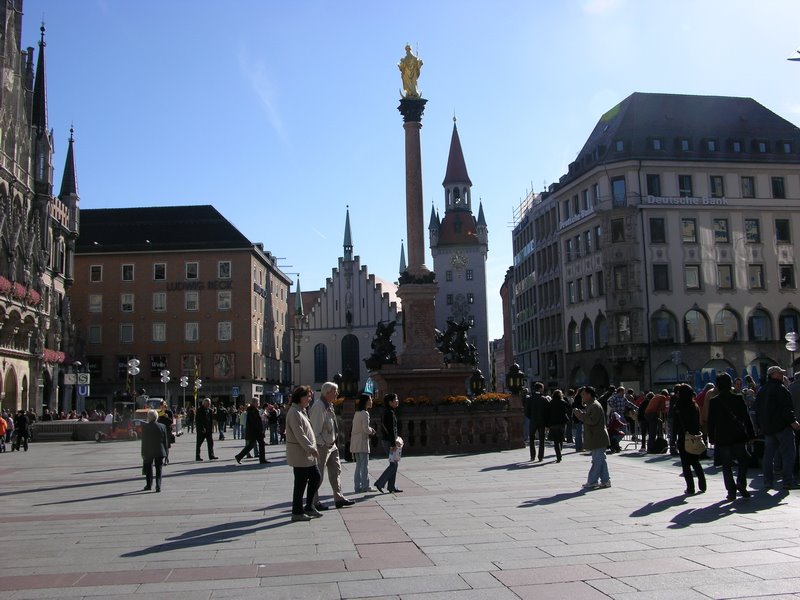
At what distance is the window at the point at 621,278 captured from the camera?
5272 centimetres

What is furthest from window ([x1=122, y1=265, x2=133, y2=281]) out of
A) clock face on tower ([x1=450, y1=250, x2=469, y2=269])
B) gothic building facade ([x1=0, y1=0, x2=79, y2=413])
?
clock face on tower ([x1=450, y1=250, x2=469, y2=269])

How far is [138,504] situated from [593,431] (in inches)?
299

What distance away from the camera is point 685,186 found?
5459 cm

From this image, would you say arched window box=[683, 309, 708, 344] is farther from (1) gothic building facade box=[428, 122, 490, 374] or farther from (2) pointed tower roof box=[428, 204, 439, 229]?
(2) pointed tower roof box=[428, 204, 439, 229]

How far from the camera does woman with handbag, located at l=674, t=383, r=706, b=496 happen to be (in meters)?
12.2

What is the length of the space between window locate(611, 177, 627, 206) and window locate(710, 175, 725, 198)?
609 cm

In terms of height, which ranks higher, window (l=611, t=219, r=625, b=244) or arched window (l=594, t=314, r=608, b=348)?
window (l=611, t=219, r=625, b=244)

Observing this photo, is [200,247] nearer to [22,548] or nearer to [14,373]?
[14,373]

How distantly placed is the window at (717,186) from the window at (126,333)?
48802mm

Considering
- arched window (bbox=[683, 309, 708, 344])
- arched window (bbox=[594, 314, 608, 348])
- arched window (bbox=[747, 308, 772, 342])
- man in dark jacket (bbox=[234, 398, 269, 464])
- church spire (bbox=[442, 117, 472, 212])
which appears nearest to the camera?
man in dark jacket (bbox=[234, 398, 269, 464])

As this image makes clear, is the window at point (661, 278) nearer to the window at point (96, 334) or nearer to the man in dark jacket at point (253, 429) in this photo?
the man in dark jacket at point (253, 429)

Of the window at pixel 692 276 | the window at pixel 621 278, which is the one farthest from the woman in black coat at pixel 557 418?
the window at pixel 692 276

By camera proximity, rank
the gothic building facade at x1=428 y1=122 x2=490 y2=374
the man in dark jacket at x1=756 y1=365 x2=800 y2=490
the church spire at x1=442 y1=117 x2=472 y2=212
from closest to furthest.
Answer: the man in dark jacket at x1=756 y1=365 x2=800 y2=490 → the gothic building facade at x1=428 y1=122 x2=490 y2=374 → the church spire at x1=442 y1=117 x2=472 y2=212

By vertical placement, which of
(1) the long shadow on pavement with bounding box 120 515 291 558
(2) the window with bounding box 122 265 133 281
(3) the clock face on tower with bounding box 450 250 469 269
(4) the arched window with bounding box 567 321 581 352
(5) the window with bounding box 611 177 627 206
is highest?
(3) the clock face on tower with bounding box 450 250 469 269
